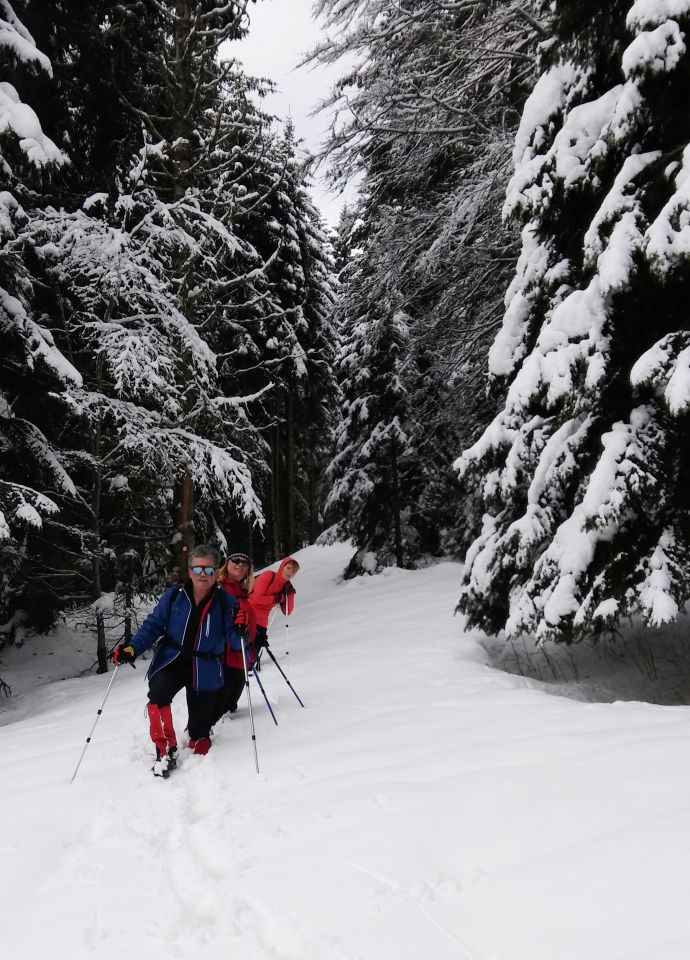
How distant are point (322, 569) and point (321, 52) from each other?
15.4 m

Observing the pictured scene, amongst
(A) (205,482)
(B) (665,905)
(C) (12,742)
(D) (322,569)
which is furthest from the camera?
(D) (322,569)

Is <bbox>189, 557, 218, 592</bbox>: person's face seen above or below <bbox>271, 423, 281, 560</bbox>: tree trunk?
below

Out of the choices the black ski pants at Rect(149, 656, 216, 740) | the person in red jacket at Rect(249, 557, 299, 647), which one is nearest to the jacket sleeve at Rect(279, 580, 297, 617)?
the person in red jacket at Rect(249, 557, 299, 647)

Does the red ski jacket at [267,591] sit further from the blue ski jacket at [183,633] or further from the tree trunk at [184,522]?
the tree trunk at [184,522]

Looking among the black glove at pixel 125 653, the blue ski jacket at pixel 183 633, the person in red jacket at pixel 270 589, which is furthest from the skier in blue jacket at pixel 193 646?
the person in red jacket at pixel 270 589

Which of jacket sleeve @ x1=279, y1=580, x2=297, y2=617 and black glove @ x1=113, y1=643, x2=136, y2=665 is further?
jacket sleeve @ x1=279, y1=580, x2=297, y2=617

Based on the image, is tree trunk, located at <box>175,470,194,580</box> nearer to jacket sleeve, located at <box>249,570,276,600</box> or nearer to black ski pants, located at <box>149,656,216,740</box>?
jacket sleeve, located at <box>249,570,276,600</box>

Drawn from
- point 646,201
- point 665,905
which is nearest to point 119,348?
point 646,201

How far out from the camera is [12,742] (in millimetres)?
6285

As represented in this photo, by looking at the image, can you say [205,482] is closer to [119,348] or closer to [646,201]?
[119,348]

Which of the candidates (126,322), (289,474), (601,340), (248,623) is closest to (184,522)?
(126,322)

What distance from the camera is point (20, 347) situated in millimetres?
9375

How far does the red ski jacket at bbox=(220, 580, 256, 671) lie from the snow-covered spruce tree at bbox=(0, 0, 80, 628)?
2.79 meters

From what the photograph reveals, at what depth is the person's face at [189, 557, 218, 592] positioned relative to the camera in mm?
5445
